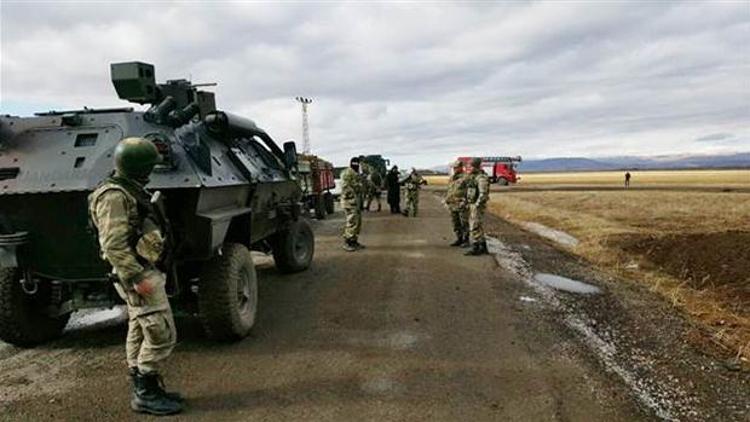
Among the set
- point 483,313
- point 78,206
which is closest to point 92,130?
point 78,206

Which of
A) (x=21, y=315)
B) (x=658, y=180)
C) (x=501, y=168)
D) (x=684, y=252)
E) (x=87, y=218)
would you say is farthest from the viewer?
(x=658, y=180)

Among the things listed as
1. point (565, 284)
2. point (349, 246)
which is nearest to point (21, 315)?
point (565, 284)

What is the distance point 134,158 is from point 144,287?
83 centimetres

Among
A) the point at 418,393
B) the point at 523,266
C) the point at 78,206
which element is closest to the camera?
the point at 418,393

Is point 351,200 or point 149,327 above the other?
point 351,200

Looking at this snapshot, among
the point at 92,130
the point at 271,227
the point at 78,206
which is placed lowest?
the point at 271,227

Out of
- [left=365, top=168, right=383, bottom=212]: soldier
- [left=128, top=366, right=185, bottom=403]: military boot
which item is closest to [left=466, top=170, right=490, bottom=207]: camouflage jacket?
[left=128, top=366, right=185, bottom=403]: military boot

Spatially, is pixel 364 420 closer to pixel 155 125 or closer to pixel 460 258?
pixel 155 125

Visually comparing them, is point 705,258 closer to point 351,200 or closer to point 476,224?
point 476,224

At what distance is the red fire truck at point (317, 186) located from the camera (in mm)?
20609

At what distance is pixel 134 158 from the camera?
4.27m

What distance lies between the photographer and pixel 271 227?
8875mm

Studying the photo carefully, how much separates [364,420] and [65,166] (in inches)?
138

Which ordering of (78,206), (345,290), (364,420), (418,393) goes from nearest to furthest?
1. (364,420)
2. (418,393)
3. (78,206)
4. (345,290)
